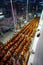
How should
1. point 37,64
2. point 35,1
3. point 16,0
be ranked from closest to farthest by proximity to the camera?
point 37,64
point 16,0
point 35,1

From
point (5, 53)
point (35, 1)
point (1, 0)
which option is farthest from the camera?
point (35, 1)

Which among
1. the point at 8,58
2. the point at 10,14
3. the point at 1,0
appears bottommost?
the point at 8,58

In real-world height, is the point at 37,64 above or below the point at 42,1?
below

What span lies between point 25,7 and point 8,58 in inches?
230

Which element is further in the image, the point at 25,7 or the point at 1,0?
the point at 25,7

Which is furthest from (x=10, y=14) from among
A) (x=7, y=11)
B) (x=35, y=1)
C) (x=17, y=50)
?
(x=35, y=1)

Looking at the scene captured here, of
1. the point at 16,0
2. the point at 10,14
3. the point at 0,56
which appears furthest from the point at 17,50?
the point at 16,0

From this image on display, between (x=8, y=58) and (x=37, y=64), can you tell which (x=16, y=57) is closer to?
(x=8, y=58)

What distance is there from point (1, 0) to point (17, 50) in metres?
3.44

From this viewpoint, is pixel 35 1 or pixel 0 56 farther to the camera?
pixel 35 1

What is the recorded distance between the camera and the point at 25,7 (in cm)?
808

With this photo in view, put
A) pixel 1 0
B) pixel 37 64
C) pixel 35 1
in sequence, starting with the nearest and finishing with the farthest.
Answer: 1. pixel 37 64
2. pixel 1 0
3. pixel 35 1

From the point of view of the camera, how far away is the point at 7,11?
585 cm

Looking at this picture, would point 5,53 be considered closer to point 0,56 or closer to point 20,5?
point 0,56
